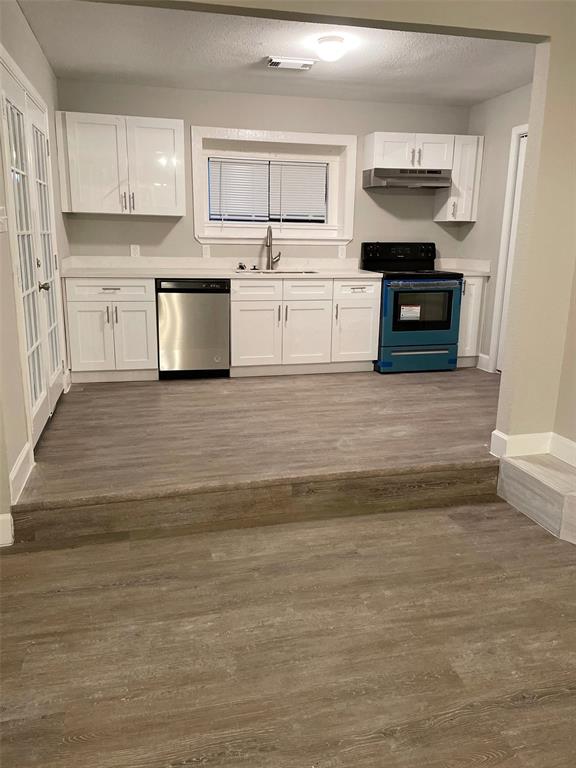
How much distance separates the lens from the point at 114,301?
483 centimetres

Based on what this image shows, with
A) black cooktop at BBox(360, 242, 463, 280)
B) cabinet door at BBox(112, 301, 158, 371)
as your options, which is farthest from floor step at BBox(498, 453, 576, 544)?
cabinet door at BBox(112, 301, 158, 371)

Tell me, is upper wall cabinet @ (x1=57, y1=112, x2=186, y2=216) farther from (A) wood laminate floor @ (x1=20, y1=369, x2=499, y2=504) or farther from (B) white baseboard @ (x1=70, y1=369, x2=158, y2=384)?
(A) wood laminate floor @ (x1=20, y1=369, x2=499, y2=504)

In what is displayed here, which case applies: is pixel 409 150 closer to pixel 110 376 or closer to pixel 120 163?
pixel 120 163

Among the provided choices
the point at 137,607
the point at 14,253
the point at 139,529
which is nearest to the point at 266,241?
the point at 14,253

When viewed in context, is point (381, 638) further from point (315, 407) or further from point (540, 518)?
point (315, 407)

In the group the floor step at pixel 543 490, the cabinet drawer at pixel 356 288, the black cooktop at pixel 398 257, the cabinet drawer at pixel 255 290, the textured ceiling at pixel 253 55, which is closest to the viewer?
→ the floor step at pixel 543 490

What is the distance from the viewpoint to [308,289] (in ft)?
17.0

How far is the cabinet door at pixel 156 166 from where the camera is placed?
491cm

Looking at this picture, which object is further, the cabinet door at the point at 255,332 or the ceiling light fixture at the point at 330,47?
the cabinet door at the point at 255,332

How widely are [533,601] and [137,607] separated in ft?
5.10

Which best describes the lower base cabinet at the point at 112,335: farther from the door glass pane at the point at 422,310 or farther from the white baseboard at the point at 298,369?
the door glass pane at the point at 422,310

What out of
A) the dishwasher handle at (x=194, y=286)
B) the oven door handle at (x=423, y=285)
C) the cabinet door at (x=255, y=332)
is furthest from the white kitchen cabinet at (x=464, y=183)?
the dishwasher handle at (x=194, y=286)

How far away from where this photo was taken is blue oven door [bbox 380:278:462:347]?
5328 mm

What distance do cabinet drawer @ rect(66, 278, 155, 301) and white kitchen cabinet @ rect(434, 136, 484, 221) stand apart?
115 inches
